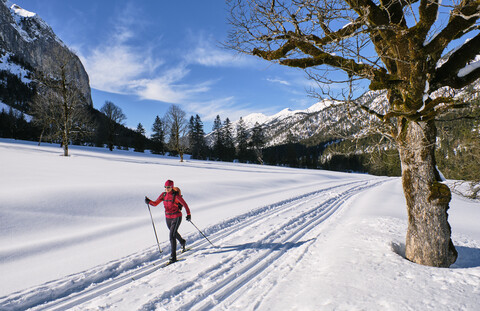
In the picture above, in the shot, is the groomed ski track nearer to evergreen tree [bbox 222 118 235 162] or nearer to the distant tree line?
the distant tree line

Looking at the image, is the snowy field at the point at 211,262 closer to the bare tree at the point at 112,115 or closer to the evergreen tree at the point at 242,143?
the bare tree at the point at 112,115

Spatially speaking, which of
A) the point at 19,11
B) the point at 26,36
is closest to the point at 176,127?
the point at 26,36

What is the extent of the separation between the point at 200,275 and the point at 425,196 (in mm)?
4921

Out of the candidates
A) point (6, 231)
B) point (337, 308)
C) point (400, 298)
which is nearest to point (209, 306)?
point (337, 308)

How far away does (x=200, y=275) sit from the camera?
4.51m

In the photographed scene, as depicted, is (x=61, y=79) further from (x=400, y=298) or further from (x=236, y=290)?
(x=400, y=298)

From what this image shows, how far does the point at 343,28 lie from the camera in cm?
379

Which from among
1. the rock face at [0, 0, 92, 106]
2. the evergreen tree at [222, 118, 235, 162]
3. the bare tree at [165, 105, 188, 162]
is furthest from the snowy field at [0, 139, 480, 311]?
the rock face at [0, 0, 92, 106]

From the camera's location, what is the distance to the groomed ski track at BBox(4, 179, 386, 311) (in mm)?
3701

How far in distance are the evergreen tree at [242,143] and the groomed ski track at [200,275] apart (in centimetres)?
5493

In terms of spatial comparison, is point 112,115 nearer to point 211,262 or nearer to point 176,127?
point 176,127

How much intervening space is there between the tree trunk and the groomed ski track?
261cm

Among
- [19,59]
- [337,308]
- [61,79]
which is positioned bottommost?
[337,308]

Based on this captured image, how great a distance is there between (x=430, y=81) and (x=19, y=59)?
181786 millimetres
